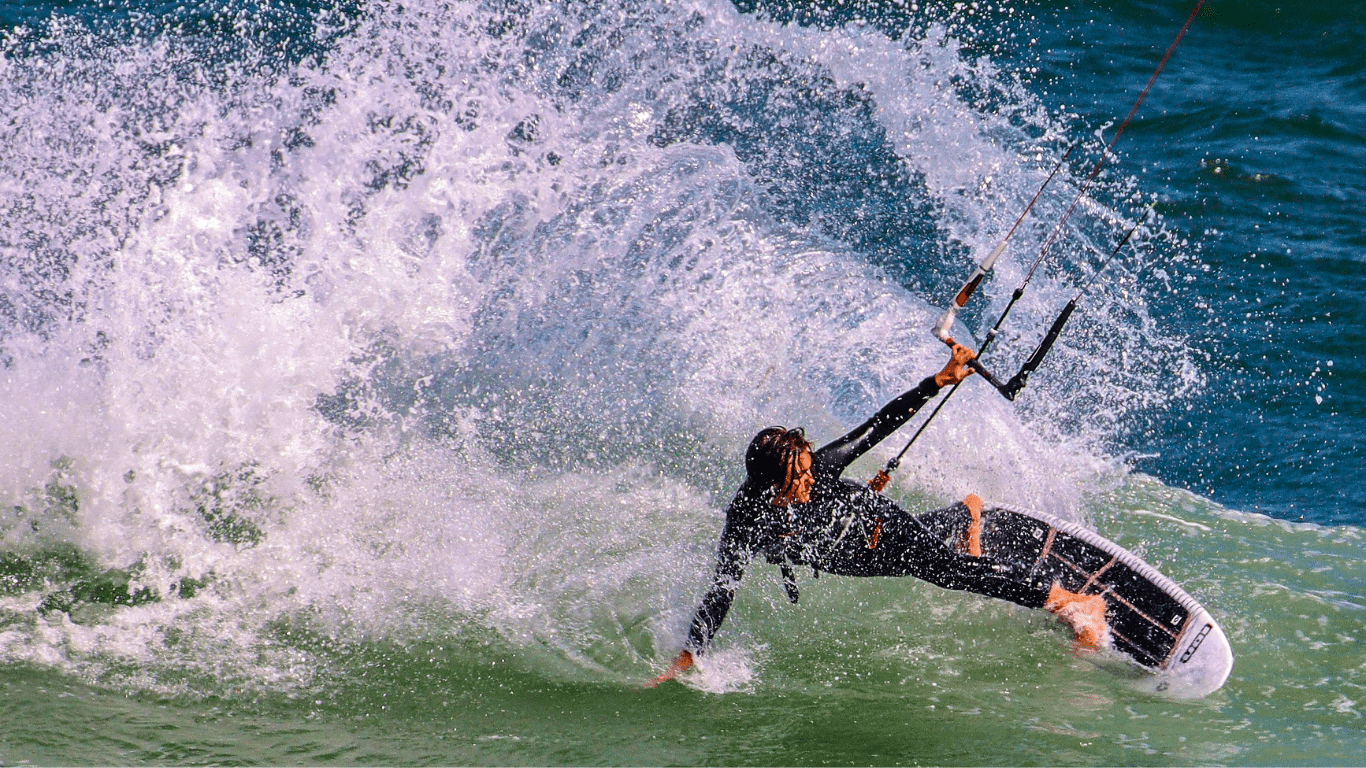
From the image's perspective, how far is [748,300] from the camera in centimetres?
673

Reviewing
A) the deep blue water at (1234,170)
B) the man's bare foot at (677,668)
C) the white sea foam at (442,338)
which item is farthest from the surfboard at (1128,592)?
the deep blue water at (1234,170)

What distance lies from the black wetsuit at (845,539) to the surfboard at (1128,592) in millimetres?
288

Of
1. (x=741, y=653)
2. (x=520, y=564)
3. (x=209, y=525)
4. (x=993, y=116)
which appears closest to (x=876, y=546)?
(x=741, y=653)

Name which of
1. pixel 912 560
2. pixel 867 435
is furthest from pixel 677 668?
pixel 867 435

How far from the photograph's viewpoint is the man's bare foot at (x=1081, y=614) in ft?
16.7

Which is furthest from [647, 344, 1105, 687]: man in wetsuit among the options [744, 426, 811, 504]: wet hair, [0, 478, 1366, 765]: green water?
[0, 478, 1366, 765]: green water

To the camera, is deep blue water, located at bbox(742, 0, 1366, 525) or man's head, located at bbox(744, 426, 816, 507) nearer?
man's head, located at bbox(744, 426, 816, 507)

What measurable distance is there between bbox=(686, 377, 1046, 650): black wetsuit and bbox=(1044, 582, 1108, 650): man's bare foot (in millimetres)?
141

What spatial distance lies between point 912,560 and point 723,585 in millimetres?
884

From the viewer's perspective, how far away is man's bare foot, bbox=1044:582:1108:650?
16.7 ft

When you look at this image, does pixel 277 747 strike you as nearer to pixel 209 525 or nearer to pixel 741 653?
pixel 209 525

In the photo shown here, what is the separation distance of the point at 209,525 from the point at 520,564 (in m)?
1.51

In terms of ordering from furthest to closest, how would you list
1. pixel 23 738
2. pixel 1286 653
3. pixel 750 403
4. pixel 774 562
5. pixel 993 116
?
1. pixel 993 116
2. pixel 750 403
3. pixel 1286 653
4. pixel 774 562
5. pixel 23 738

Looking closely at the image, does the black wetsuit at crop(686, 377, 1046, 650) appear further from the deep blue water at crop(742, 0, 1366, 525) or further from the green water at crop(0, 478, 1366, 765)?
the deep blue water at crop(742, 0, 1366, 525)
